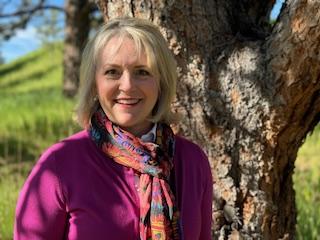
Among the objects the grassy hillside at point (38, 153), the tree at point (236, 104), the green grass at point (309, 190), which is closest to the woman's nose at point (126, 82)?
the tree at point (236, 104)

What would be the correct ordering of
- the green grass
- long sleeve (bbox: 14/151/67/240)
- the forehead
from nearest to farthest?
long sleeve (bbox: 14/151/67/240) < the forehead < the green grass

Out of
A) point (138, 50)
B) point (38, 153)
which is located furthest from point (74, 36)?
point (138, 50)

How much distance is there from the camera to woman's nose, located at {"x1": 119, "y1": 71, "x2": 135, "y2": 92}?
210cm

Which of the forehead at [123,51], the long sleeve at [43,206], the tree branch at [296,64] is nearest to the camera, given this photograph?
the long sleeve at [43,206]

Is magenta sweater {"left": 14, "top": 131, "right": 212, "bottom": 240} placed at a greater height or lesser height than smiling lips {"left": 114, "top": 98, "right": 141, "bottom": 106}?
lesser

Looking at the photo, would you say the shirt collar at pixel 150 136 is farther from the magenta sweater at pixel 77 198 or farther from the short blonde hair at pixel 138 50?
the magenta sweater at pixel 77 198

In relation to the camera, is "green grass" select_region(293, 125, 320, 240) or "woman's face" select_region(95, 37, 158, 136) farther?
"green grass" select_region(293, 125, 320, 240)

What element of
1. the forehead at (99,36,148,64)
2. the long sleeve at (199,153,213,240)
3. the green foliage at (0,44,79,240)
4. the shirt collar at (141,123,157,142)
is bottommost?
the green foliage at (0,44,79,240)

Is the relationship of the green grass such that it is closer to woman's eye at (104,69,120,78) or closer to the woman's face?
the woman's face

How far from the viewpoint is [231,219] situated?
2.90 meters

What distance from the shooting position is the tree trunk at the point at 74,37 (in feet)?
42.6

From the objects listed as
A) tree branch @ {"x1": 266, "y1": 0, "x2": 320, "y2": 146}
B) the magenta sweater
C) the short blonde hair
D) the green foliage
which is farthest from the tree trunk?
the magenta sweater

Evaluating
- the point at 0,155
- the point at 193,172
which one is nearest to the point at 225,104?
the point at 193,172

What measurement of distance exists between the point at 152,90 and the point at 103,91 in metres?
0.17
